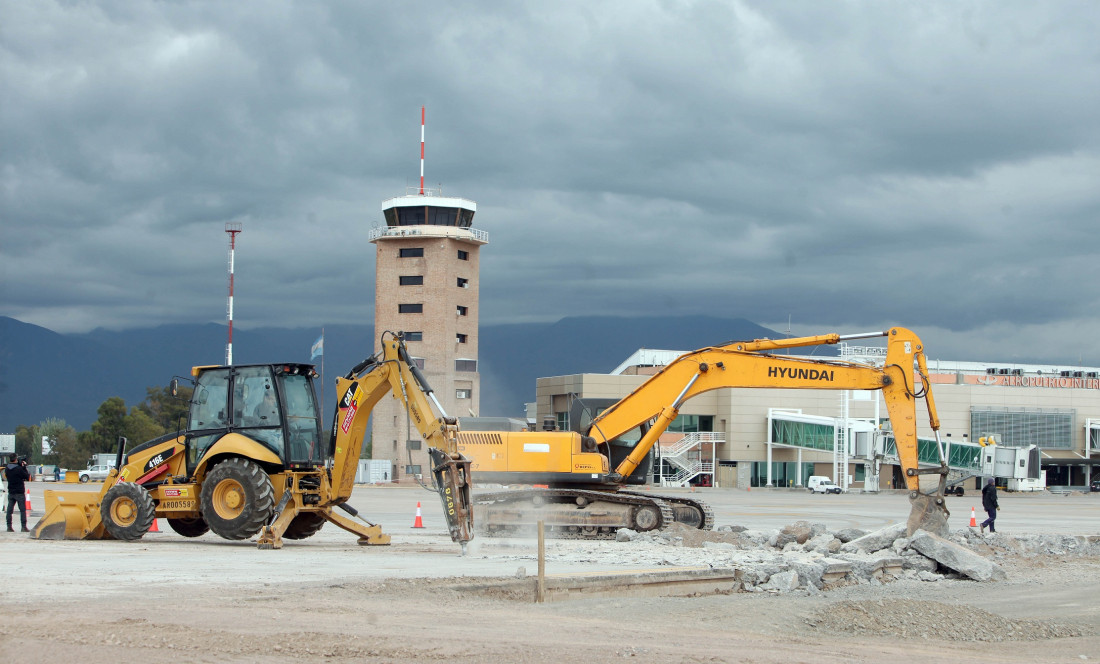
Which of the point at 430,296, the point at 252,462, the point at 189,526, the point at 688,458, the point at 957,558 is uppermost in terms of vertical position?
the point at 430,296

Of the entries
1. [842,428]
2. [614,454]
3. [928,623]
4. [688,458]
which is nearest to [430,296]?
[688,458]

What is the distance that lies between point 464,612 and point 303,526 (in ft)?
29.2

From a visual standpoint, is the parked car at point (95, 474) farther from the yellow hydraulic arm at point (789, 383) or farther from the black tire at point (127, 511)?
the yellow hydraulic arm at point (789, 383)

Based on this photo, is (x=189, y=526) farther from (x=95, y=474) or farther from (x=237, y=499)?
(x=95, y=474)

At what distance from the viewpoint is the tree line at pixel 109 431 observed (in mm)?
99562

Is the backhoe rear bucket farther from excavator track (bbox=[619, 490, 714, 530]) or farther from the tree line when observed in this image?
the tree line

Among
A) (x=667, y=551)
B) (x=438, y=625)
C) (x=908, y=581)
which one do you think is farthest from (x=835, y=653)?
(x=667, y=551)

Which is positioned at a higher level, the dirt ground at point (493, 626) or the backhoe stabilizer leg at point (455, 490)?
the backhoe stabilizer leg at point (455, 490)

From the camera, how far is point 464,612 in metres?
11.6

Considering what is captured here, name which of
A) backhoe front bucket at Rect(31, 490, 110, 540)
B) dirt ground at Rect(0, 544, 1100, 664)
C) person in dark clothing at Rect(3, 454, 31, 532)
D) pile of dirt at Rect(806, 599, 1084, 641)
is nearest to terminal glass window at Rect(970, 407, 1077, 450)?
dirt ground at Rect(0, 544, 1100, 664)

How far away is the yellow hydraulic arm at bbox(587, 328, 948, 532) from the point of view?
2049 centimetres

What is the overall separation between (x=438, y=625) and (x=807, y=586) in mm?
6346

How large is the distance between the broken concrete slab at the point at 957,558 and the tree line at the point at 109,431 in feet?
264

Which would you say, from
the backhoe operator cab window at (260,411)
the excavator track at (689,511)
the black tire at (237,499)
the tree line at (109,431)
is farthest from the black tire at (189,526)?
the tree line at (109,431)
